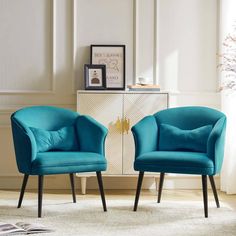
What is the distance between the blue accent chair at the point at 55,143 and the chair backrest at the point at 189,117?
1.95 feet

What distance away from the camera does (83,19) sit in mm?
5059

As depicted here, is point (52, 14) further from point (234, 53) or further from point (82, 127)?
point (234, 53)

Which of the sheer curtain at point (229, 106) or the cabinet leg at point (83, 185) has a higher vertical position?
the sheer curtain at point (229, 106)

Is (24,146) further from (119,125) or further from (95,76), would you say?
(95,76)

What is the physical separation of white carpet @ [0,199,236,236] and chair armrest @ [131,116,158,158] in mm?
463

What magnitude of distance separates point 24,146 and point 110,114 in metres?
1.12

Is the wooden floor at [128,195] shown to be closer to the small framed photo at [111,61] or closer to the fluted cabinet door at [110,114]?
the fluted cabinet door at [110,114]

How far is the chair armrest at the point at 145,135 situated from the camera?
4.04 m

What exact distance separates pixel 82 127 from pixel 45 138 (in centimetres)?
32

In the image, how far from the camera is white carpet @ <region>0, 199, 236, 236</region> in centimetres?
332

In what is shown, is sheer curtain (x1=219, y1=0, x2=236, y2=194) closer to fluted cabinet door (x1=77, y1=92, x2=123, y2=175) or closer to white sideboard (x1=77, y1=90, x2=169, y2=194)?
white sideboard (x1=77, y1=90, x2=169, y2=194)

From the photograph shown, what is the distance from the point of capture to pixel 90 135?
4.14 metres

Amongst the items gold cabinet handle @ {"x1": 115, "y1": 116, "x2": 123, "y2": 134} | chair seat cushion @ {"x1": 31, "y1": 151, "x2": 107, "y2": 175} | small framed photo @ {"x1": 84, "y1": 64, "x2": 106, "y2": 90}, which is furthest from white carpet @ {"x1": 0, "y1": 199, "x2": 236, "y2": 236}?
small framed photo @ {"x1": 84, "y1": 64, "x2": 106, "y2": 90}

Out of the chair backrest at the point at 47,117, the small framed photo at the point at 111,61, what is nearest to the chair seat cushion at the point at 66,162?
the chair backrest at the point at 47,117
